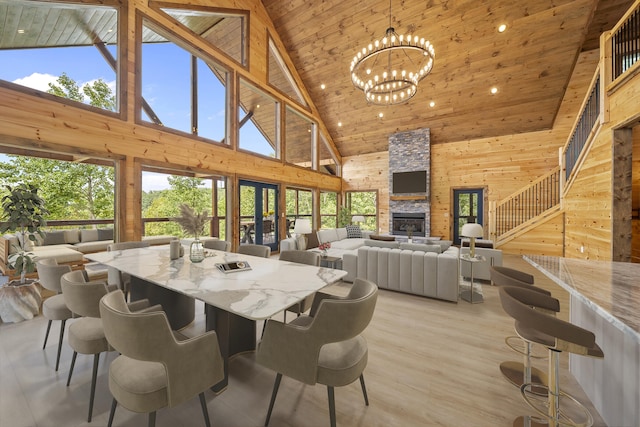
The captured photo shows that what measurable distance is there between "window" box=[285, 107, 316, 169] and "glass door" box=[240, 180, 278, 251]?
179 centimetres

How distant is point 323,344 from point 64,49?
5.56 meters

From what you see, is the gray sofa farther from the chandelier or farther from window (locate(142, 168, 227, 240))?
the chandelier

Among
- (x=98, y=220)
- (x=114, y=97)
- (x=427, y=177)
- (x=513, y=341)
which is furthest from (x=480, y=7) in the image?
(x=98, y=220)

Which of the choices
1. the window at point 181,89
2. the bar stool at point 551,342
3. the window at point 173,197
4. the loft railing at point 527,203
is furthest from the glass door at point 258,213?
the loft railing at point 527,203

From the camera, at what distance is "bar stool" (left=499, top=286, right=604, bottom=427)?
1138mm

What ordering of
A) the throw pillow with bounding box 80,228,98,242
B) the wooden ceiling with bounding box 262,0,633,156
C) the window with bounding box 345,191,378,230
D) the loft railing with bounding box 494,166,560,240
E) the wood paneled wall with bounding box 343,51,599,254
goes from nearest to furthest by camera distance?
the wooden ceiling with bounding box 262,0,633,156 → the throw pillow with bounding box 80,228,98,242 → the wood paneled wall with bounding box 343,51,599,254 → the loft railing with bounding box 494,166,560,240 → the window with bounding box 345,191,378,230

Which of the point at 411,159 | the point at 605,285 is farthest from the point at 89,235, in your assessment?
the point at 411,159

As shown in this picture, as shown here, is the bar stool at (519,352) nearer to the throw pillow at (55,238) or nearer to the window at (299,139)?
the window at (299,139)

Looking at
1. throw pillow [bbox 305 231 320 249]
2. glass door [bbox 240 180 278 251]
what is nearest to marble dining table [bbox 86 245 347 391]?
throw pillow [bbox 305 231 320 249]

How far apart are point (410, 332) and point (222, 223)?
486 centimetres

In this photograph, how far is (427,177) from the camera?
8.50 meters

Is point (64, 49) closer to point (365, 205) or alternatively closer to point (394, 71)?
point (394, 71)

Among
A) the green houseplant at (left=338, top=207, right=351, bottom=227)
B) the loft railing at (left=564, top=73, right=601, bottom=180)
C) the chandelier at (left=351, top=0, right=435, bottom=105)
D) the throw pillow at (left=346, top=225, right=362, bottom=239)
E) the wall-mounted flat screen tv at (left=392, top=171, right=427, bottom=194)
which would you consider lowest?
the throw pillow at (left=346, top=225, right=362, bottom=239)

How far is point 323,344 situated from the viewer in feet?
4.27
